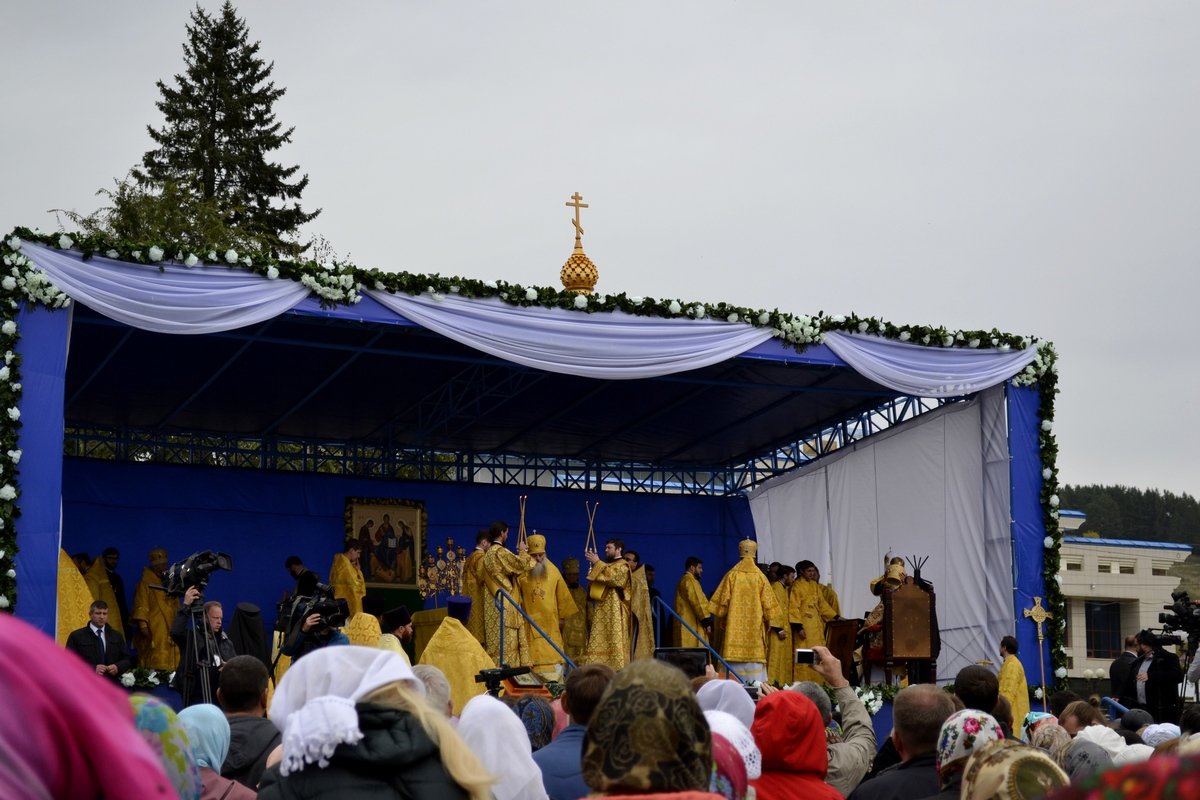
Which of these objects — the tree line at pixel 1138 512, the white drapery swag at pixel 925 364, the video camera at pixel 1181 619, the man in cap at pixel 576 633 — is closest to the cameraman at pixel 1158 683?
the video camera at pixel 1181 619

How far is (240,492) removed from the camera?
20.5m

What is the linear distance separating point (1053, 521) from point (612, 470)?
792 centimetres

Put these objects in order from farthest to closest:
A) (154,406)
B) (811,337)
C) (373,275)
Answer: (154,406)
(811,337)
(373,275)

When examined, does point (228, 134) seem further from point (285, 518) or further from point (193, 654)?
point (193, 654)

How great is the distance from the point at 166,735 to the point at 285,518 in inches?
707

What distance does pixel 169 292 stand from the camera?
13891 mm

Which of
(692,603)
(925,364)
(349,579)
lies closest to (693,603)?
(692,603)

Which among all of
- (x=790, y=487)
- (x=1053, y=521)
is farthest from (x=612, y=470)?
(x=1053, y=521)

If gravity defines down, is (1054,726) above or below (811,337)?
below

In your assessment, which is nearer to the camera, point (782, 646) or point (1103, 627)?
point (782, 646)

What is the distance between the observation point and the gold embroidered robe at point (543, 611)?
56.6 feet

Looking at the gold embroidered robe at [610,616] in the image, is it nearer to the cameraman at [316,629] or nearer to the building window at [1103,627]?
the cameraman at [316,629]

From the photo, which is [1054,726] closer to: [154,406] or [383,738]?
[383,738]

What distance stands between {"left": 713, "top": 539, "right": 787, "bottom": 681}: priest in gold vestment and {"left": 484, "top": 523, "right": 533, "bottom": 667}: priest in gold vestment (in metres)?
2.85
